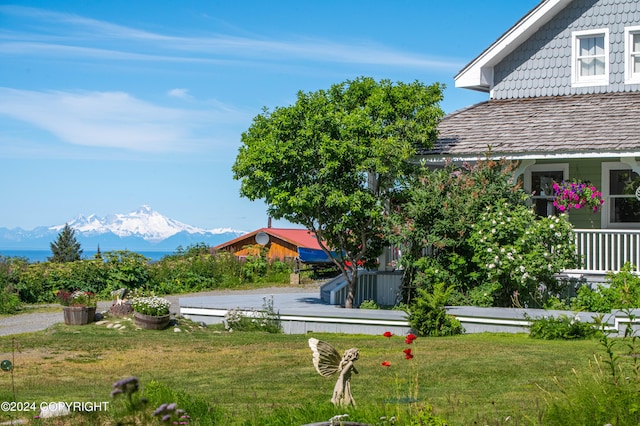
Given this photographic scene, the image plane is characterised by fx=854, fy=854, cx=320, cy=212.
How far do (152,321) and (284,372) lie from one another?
23.6 ft

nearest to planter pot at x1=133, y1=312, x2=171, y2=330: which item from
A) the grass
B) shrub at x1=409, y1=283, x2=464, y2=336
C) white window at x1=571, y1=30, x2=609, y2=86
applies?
the grass

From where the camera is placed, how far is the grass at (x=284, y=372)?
27.9 feet

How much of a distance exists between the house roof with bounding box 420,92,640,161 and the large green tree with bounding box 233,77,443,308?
1.40 metres

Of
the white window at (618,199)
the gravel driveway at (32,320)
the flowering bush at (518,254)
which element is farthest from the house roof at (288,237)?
the flowering bush at (518,254)

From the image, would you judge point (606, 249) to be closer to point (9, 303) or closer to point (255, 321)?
point (255, 321)

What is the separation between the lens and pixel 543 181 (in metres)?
21.6

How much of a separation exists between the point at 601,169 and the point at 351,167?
6.54 metres

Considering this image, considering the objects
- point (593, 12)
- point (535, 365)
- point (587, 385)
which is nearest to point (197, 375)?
point (535, 365)

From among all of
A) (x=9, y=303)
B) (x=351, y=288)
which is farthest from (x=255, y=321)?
(x=9, y=303)

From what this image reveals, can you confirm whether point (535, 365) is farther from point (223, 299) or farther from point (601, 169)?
point (223, 299)

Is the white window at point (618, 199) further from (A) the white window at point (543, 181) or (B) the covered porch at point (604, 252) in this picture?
(B) the covered porch at point (604, 252)

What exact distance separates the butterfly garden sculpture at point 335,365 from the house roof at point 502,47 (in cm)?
1699

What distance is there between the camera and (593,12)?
22578 mm

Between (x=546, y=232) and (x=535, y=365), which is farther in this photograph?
(x=546, y=232)
